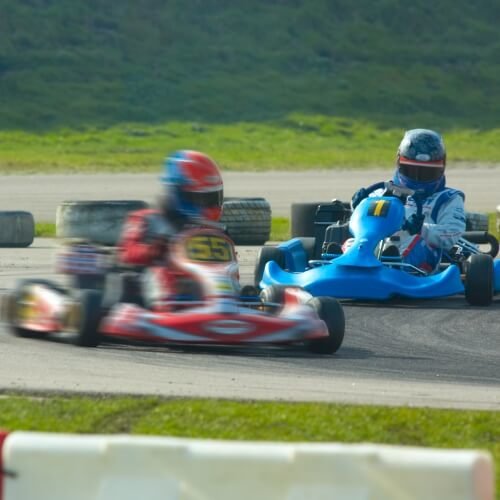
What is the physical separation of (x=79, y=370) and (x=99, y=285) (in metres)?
1.42

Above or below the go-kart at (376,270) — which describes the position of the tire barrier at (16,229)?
below

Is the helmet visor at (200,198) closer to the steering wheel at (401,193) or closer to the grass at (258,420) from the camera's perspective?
the grass at (258,420)

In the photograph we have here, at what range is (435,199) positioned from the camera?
10445mm

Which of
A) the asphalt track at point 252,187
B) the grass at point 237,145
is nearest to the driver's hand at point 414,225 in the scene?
the asphalt track at point 252,187

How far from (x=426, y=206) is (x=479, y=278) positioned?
33.3 inches

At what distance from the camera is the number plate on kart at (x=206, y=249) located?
7539 millimetres

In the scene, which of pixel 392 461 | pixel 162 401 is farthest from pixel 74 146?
pixel 392 461

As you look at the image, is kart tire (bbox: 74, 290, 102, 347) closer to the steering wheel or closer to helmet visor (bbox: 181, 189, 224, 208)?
helmet visor (bbox: 181, 189, 224, 208)

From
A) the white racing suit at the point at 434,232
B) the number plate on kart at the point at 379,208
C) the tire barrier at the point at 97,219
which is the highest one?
the number plate on kart at the point at 379,208

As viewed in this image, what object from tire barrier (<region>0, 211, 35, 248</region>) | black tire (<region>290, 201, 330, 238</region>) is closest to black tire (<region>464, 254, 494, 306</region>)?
black tire (<region>290, 201, 330, 238</region>)

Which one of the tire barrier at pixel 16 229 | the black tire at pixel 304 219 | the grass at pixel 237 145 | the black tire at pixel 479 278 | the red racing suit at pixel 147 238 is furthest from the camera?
the grass at pixel 237 145

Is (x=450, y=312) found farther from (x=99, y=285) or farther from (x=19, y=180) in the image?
(x=19, y=180)

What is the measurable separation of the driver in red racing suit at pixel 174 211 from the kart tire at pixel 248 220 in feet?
23.2

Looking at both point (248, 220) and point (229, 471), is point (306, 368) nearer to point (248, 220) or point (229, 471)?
point (229, 471)
